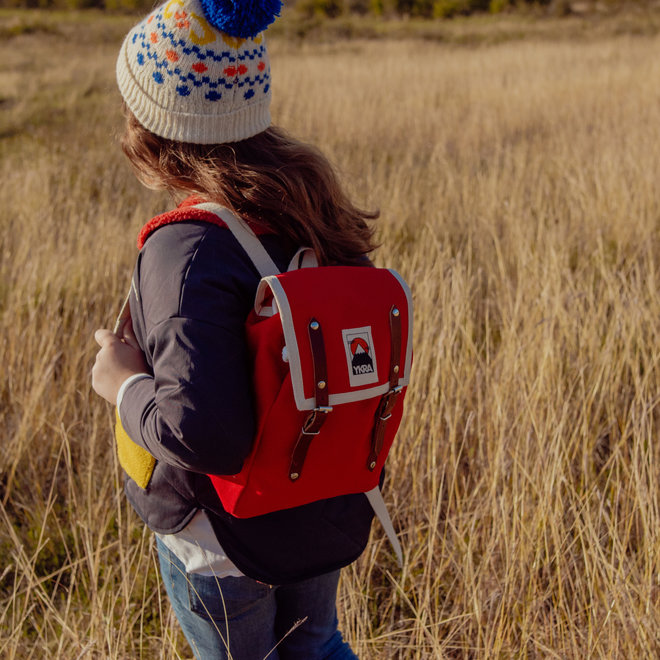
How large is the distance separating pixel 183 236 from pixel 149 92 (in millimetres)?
273

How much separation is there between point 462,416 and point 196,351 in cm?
135

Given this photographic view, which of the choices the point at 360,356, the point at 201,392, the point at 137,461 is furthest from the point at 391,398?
the point at 137,461

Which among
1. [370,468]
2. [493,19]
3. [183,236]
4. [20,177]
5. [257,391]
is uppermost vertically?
[183,236]

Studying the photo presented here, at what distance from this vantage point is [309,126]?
641cm

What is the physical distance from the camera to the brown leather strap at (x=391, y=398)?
913 millimetres

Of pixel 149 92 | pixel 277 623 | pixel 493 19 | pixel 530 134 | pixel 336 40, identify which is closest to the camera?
pixel 149 92

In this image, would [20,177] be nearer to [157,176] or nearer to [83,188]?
[83,188]

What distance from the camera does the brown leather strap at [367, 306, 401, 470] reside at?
0.91 metres

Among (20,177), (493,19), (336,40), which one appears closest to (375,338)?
(20,177)

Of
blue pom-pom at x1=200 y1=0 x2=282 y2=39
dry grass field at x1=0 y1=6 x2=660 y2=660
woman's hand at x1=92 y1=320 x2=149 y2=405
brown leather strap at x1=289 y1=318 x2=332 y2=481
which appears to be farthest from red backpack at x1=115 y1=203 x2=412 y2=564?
dry grass field at x1=0 y1=6 x2=660 y2=660

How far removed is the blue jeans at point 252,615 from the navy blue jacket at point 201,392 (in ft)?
0.31

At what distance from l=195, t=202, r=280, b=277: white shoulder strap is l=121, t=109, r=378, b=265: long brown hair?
0.05 m

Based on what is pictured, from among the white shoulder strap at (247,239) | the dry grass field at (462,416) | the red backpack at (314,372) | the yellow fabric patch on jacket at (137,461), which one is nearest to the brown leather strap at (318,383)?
the red backpack at (314,372)

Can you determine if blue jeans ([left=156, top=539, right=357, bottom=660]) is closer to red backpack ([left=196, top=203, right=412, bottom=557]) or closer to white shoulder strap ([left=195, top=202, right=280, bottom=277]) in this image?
red backpack ([left=196, top=203, right=412, bottom=557])
